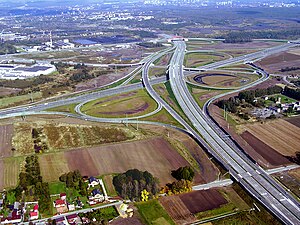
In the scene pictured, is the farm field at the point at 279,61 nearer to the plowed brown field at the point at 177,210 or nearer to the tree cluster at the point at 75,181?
the plowed brown field at the point at 177,210

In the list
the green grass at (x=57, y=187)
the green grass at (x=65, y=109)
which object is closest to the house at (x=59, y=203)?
the green grass at (x=57, y=187)

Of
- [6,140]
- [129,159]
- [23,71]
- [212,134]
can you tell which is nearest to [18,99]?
[23,71]

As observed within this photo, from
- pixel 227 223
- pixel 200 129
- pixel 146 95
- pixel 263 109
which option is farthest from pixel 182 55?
pixel 227 223

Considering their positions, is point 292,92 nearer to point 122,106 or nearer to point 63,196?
point 122,106

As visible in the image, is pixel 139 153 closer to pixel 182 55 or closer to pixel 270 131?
pixel 270 131

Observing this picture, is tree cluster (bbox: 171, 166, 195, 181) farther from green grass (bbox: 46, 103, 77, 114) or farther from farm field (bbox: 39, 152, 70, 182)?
green grass (bbox: 46, 103, 77, 114)
